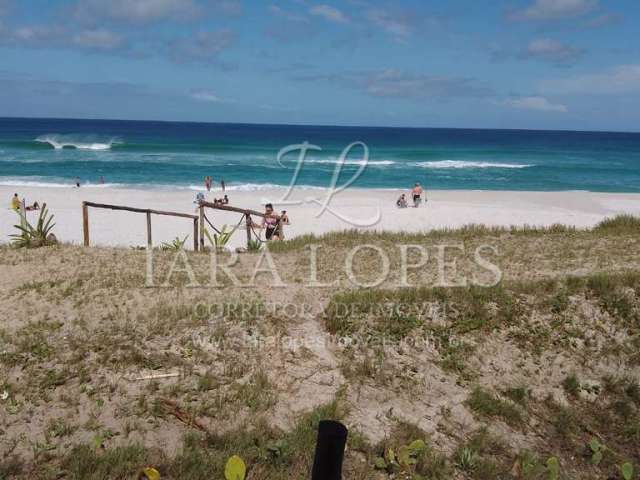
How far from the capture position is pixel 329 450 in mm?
3377

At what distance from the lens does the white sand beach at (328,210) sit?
23.4 metres

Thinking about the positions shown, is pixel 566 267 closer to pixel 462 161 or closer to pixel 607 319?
pixel 607 319

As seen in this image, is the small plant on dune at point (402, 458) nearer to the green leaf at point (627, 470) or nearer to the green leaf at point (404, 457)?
the green leaf at point (404, 457)

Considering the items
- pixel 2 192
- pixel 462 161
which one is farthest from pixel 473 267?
pixel 462 161

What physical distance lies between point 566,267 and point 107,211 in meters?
22.5

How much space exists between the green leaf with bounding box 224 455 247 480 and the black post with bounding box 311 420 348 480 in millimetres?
1950

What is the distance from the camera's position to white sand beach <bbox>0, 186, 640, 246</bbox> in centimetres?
2341

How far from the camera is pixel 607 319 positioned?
8.43 m

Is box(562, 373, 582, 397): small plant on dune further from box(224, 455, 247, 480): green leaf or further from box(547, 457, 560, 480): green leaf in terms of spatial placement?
box(224, 455, 247, 480): green leaf

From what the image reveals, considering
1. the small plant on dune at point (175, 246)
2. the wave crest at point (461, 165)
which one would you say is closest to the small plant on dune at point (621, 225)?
the small plant on dune at point (175, 246)

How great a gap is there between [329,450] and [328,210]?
26.6 m

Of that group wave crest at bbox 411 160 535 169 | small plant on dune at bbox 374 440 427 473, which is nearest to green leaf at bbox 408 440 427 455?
small plant on dune at bbox 374 440 427 473

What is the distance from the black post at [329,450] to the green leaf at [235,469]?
195cm

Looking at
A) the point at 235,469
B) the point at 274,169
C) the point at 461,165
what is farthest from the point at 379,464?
the point at 461,165
